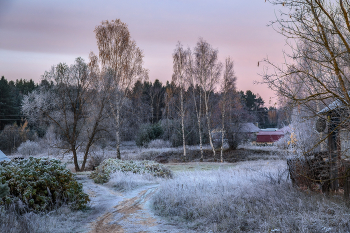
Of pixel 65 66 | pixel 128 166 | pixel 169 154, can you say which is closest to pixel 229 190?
pixel 128 166

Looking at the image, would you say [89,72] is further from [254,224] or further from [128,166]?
[254,224]

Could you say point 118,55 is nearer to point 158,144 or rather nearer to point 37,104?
point 37,104

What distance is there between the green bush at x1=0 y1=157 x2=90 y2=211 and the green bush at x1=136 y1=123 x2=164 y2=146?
25.1 m

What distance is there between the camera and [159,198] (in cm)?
842

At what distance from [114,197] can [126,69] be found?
638 inches

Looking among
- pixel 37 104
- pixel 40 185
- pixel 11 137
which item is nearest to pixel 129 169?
pixel 40 185

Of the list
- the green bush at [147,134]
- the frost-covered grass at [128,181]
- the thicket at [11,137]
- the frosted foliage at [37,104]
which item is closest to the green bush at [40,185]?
the frost-covered grass at [128,181]

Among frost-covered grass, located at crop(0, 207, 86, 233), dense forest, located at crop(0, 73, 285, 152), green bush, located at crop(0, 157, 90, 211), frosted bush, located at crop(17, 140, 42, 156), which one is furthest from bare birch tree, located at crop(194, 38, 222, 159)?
frosted bush, located at crop(17, 140, 42, 156)

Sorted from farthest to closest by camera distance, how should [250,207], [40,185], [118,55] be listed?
[118,55]
[40,185]
[250,207]

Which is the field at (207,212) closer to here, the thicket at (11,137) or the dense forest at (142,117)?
the dense forest at (142,117)

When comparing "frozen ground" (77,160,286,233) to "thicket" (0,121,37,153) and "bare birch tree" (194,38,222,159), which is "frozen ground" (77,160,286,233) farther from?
"thicket" (0,121,37,153)

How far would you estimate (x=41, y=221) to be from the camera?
5.96m

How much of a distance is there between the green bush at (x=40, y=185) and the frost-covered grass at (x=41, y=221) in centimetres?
35

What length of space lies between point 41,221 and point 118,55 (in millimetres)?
19537
